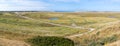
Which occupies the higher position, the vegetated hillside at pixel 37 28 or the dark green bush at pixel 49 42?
the dark green bush at pixel 49 42

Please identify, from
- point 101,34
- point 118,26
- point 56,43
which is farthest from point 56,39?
point 118,26

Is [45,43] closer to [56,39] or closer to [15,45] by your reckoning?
[56,39]

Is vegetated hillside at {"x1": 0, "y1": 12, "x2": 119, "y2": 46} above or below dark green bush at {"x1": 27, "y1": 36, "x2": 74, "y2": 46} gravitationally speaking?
below

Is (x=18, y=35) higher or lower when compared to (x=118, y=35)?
lower

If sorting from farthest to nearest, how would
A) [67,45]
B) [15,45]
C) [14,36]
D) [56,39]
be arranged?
[14,36], [56,39], [67,45], [15,45]

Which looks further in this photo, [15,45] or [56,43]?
[56,43]

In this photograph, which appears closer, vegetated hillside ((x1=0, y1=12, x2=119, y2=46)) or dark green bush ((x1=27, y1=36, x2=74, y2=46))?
dark green bush ((x1=27, y1=36, x2=74, y2=46))

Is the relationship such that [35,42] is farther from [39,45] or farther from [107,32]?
[107,32]

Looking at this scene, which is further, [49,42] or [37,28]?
[37,28]

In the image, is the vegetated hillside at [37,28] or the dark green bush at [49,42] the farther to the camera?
the vegetated hillside at [37,28]

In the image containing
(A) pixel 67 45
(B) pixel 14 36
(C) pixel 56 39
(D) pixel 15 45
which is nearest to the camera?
(D) pixel 15 45

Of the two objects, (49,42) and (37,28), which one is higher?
(49,42)
